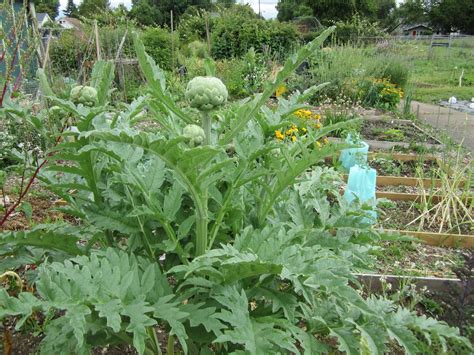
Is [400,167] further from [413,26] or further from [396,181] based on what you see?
[413,26]

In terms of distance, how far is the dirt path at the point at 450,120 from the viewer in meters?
7.42

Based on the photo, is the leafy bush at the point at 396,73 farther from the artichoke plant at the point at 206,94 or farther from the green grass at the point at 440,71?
the artichoke plant at the point at 206,94

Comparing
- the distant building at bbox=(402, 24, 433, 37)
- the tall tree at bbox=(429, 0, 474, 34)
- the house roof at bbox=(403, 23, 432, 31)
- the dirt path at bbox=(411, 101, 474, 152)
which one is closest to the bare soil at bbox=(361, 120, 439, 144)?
the dirt path at bbox=(411, 101, 474, 152)

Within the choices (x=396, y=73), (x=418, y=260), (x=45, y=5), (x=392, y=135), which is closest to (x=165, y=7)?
(x=396, y=73)

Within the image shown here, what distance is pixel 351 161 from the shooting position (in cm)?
464

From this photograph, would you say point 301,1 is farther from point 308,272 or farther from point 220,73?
point 308,272

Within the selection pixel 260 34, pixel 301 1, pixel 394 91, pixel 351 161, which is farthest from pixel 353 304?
pixel 301 1

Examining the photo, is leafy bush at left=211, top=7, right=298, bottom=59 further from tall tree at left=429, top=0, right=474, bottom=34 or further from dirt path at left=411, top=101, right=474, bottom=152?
tall tree at left=429, top=0, right=474, bottom=34

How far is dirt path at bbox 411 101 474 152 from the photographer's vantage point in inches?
292

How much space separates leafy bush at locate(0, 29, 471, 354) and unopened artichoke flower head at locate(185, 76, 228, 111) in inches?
3.2

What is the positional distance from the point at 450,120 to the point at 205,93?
9225 millimetres

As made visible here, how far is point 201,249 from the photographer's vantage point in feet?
4.89

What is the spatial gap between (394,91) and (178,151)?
8.62 meters

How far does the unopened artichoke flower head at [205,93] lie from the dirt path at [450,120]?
6341 millimetres
